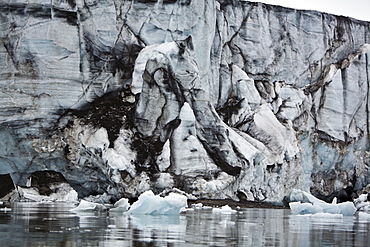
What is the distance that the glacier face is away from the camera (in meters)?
27.4

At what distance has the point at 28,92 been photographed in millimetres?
28906

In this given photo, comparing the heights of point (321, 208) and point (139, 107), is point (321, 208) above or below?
below

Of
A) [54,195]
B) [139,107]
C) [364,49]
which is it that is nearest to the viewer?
[139,107]

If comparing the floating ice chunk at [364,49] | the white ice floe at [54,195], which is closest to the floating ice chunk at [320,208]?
the white ice floe at [54,195]

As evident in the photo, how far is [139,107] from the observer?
28.5 meters

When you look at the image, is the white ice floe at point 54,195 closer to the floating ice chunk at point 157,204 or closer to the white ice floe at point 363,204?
the white ice floe at point 363,204

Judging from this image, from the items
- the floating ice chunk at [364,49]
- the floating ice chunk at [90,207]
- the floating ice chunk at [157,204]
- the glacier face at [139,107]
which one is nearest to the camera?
the floating ice chunk at [157,204]

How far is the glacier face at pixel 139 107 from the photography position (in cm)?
2741

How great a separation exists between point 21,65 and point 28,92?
1.42m

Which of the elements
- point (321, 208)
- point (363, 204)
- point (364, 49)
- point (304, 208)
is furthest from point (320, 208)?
point (364, 49)

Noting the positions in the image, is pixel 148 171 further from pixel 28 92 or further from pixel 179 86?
pixel 28 92

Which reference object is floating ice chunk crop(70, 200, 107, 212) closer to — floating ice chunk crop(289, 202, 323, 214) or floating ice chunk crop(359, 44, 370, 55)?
floating ice chunk crop(289, 202, 323, 214)

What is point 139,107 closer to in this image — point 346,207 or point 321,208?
point 321,208

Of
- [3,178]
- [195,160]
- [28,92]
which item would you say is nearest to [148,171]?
[195,160]
